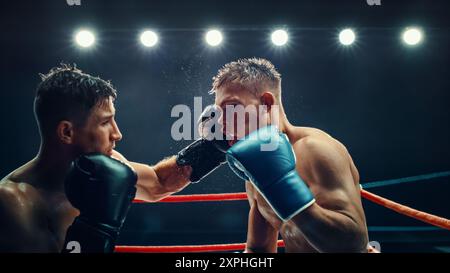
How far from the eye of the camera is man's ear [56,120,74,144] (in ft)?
5.20

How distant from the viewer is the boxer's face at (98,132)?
162cm

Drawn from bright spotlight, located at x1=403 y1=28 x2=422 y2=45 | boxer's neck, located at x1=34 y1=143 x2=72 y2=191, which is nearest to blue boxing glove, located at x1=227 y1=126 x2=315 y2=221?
boxer's neck, located at x1=34 y1=143 x2=72 y2=191

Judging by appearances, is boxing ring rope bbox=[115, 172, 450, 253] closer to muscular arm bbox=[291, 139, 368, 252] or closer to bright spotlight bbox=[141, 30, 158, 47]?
muscular arm bbox=[291, 139, 368, 252]

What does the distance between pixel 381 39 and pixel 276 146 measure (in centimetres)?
349

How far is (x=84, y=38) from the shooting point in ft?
12.3

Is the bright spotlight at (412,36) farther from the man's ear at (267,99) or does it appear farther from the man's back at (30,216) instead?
the man's back at (30,216)

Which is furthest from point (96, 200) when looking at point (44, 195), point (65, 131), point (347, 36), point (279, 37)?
point (347, 36)

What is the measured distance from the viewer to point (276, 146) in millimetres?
1447

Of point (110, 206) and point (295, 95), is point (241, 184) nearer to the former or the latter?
point (295, 95)

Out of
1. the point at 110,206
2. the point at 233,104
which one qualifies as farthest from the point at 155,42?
the point at 110,206

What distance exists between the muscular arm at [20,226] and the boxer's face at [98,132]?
324 mm

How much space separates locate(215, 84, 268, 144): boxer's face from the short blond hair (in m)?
0.03

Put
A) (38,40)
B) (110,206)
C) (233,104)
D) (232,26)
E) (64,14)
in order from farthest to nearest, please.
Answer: (38,40) < (232,26) < (64,14) < (233,104) < (110,206)
